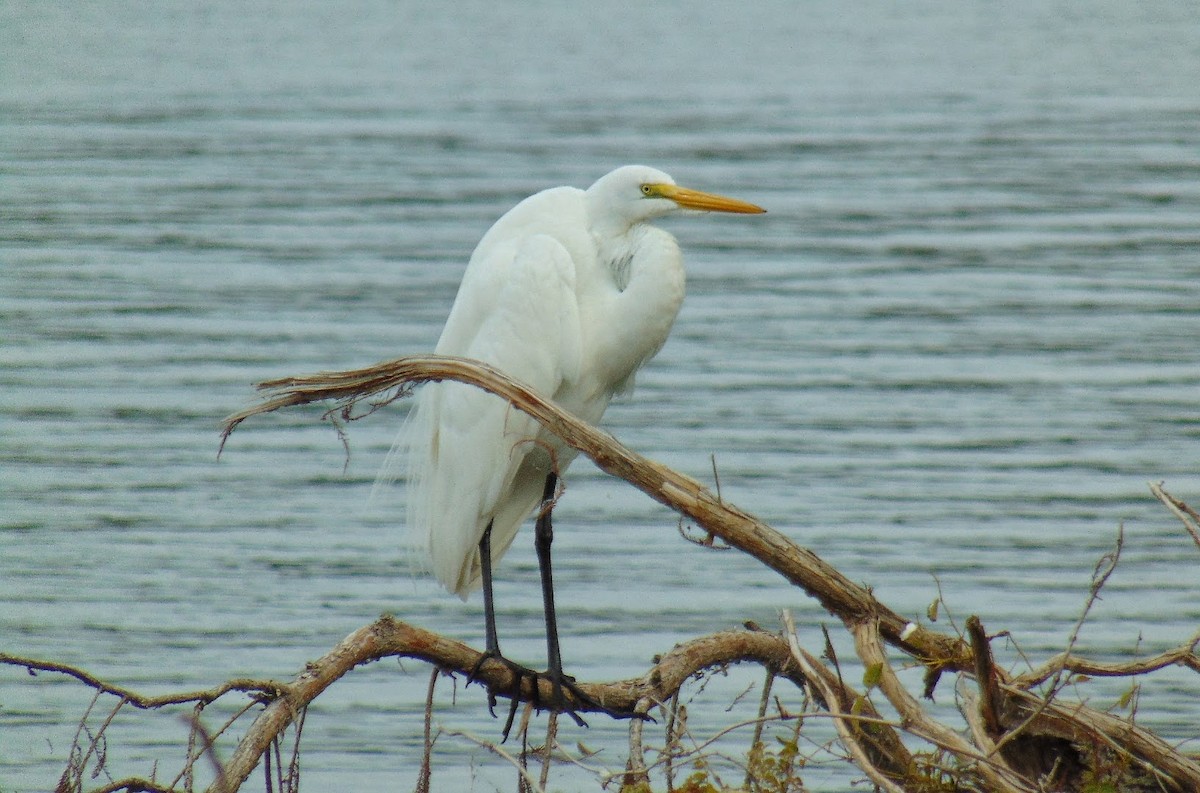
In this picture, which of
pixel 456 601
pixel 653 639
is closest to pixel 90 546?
pixel 456 601

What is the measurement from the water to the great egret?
667mm

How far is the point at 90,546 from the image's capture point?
922 centimetres

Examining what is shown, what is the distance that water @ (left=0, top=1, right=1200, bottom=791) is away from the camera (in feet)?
26.5

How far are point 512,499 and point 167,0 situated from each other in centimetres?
3050

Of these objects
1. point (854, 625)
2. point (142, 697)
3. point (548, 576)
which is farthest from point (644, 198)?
point (142, 697)

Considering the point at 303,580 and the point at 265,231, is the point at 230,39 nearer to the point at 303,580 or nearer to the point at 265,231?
the point at 265,231

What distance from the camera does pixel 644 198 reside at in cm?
559

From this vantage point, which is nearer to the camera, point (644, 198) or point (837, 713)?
point (837, 713)

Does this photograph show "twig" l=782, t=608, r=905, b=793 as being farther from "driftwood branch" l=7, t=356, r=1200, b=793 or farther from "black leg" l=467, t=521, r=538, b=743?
"black leg" l=467, t=521, r=538, b=743

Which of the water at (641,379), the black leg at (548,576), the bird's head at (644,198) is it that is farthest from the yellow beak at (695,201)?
the water at (641,379)

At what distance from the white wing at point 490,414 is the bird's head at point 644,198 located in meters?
0.22

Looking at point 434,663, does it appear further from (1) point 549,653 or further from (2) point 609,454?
(1) point 549,653

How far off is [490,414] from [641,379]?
5.65 meters

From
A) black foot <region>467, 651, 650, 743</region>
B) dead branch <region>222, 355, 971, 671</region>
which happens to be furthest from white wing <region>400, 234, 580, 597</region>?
dead branch <region>222, 355, 971, 671</region>
